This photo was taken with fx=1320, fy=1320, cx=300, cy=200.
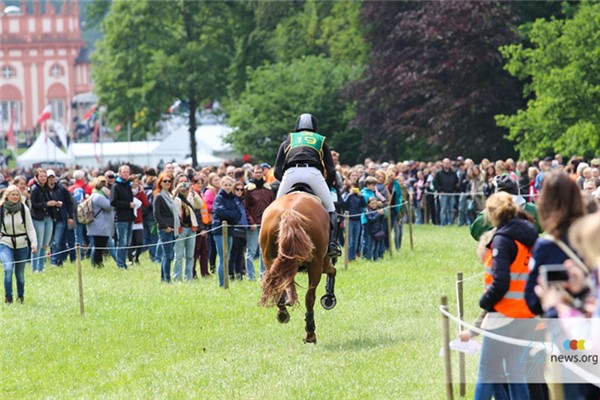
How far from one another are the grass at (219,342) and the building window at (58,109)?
545 ft

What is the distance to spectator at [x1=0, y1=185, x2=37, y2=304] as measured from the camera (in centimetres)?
2059

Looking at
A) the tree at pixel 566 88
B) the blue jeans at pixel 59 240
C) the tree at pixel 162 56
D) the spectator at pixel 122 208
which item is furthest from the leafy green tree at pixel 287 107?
the spectator at pixel 122 208

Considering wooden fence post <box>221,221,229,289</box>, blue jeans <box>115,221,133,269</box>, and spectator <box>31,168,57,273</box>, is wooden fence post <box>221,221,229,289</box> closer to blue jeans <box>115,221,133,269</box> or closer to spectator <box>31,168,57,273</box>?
blue jeans <box>115,221,133,269</box>

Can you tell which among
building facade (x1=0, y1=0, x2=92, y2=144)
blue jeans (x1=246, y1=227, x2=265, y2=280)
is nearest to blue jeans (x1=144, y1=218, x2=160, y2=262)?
blue jeans (x1=246, y1=227, x2=265, y2=280)

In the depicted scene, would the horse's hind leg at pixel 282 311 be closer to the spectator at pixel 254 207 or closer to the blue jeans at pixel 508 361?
the blue jeans at pixel 508 361

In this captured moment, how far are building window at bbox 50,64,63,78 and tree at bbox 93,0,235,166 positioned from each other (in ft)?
396

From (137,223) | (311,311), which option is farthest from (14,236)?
(137,223)

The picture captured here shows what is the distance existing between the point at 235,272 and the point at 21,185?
4896 mm

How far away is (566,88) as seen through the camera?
4262 cm

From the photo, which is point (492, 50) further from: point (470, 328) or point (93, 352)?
point (470, 328)

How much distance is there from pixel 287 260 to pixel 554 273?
7.40 m

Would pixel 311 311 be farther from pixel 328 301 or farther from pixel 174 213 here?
pixel 174 213

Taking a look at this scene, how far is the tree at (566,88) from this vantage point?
1667 inches

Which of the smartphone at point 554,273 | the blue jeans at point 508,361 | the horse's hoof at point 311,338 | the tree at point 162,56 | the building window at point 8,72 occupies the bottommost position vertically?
the horse's hoof at point 311,338
